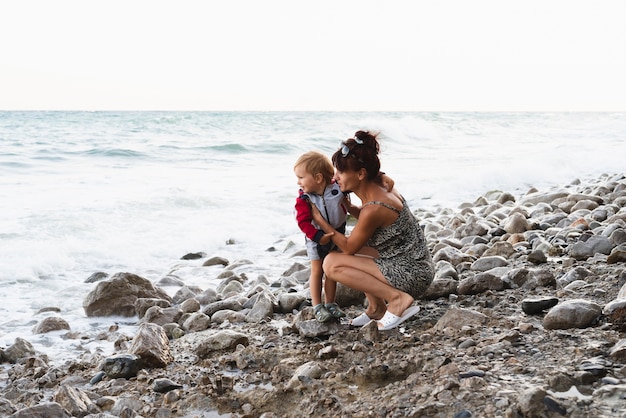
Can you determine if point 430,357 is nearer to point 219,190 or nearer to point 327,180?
point 327,180

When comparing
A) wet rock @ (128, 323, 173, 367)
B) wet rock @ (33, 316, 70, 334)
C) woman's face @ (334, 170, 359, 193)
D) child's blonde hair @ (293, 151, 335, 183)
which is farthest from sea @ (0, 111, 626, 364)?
woman's face @ (334, 170, 359, 193)

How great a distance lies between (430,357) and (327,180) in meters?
1.29

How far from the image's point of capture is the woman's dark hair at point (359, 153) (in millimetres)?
3736

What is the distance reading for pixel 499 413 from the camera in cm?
251

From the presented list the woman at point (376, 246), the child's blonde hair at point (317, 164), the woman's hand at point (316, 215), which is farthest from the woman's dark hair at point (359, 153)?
the woman's hand at point (316, 215)

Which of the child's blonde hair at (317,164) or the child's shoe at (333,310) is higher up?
the child's blonde hair at (317,164)

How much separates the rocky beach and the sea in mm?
534

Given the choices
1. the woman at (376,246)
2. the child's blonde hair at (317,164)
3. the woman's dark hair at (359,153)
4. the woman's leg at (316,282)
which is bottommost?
the woman's leg at (316,282)

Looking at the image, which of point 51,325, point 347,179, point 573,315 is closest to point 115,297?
point 51,325

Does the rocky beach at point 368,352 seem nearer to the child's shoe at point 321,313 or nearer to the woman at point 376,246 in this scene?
the child's shoe at point 321,313

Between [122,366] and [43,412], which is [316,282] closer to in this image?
[122,366]

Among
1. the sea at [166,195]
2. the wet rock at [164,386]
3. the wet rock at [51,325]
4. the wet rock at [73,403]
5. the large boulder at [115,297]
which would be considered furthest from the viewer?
the sea at [166,195]

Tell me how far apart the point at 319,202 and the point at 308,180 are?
0.16 meters

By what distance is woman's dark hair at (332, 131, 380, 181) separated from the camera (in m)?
3.74
